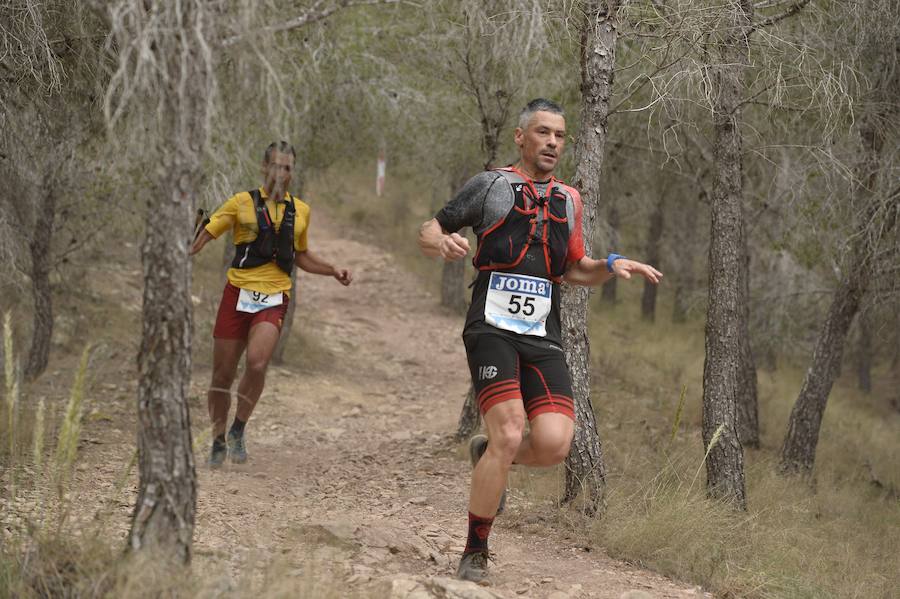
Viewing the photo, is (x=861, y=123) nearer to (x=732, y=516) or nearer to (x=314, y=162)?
(x=732, y=516)

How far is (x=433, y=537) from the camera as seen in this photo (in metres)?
5.50

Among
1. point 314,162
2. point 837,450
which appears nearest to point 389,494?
point 314,162

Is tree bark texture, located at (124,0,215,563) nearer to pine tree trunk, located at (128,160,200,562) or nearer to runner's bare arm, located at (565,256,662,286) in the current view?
pine tree trunk, located at (128,160,200,562)

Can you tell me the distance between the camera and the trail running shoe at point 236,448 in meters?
6.96

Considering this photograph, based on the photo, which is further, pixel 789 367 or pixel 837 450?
pixel 789 367

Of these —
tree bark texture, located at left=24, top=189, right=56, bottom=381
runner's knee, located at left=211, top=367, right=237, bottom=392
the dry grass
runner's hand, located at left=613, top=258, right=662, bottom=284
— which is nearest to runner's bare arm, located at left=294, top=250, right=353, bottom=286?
runner's knee, located at left=211, top=367, right=237, bottom=392

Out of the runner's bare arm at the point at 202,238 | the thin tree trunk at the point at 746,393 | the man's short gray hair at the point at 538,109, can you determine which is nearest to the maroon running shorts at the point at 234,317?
the runner's bare arm at the point at 202,238

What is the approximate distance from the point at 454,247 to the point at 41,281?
21.6ft

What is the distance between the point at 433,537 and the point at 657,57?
404cm

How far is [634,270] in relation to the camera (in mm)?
4465

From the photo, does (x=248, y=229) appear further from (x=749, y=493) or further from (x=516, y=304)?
(x=749, y=493)

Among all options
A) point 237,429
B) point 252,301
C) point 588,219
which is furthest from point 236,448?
point 588,219

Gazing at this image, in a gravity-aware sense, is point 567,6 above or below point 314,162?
above

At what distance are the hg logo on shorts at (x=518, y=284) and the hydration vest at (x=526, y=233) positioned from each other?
4 cm
